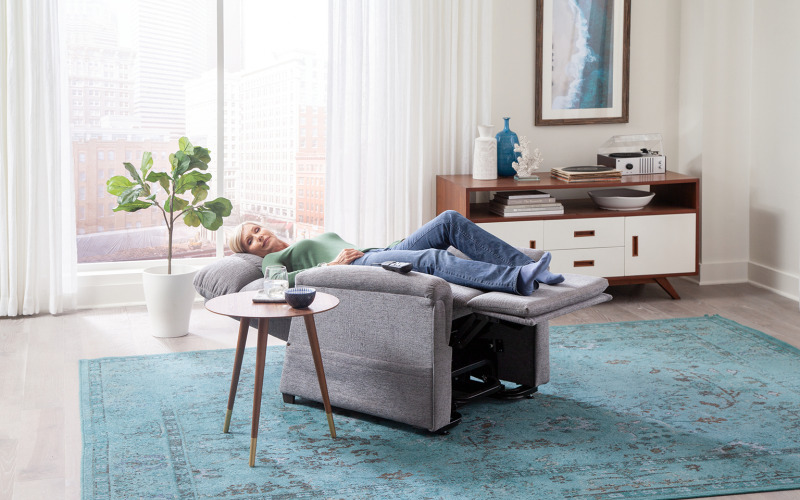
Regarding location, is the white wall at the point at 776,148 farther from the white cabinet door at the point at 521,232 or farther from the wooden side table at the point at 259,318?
the wooden side table at the point at 259,318

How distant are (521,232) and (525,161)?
42cm

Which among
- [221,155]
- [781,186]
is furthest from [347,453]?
[781,186]

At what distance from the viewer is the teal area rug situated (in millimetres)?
2598

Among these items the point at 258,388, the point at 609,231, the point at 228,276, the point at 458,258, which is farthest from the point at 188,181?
the point at 609,231

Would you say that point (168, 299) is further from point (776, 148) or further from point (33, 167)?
point (776, 148)

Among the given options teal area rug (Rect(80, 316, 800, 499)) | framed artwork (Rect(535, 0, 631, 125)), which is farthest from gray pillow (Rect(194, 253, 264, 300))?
framed artwork (Rect(535, 0, 631, 125))

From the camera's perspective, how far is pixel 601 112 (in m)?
5.41

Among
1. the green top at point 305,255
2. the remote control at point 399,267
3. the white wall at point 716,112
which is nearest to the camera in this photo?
the remote control at point 399,267

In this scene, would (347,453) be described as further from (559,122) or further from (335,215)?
(559,122)

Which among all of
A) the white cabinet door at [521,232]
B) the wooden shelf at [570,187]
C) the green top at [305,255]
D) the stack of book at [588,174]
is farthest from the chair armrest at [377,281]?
the stack of book at [588,174]

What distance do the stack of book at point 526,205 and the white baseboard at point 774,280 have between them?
141 centimetres

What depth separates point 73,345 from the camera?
4.12m

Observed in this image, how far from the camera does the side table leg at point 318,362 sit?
2844mm

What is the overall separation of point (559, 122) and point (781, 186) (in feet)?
4.42
